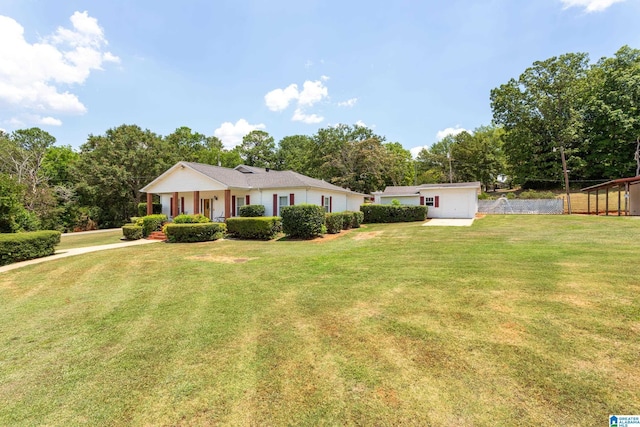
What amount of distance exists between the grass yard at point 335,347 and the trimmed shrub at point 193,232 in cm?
796

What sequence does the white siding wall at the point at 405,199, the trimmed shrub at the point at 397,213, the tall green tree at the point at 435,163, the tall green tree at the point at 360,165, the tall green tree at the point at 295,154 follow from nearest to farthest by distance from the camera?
the trimmed shrub at the point at 397,213 → the white siding wall at the point at 405,199 → the tall green tree at the point at 360,165 → the tall green tree at the point at 295,154 → the tall green tree at the point at 435,163

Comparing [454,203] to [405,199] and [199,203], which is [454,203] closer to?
[405,199]

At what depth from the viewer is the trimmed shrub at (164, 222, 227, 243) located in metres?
15.5

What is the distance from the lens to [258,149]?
47281 millimetres

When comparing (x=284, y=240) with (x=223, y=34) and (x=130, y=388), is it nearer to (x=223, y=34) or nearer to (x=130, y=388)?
(x=223, y=34)

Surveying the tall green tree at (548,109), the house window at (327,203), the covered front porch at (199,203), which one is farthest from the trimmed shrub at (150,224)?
the tall green tree at (548,109)

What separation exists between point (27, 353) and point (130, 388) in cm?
215

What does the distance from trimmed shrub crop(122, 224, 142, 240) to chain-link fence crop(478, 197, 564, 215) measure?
31.0m

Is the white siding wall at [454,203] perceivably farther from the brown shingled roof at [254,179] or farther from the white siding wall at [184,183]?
the white siding wall at [184,183]

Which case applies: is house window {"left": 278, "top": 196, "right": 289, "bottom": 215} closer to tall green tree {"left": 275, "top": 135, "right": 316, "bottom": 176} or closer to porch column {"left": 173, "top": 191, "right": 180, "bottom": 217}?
porch column {"left": 173, "top": 191, "right": 180, "bottom": 217}

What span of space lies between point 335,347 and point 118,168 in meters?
34.8

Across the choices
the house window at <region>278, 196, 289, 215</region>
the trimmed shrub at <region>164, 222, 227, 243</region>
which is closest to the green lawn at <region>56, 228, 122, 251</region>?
the trimmed shrub at <region>164, 222, 227, 243</region>

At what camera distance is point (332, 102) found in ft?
106

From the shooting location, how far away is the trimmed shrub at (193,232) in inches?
612
